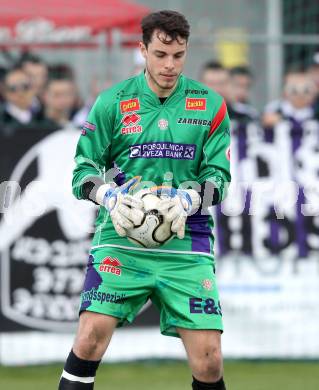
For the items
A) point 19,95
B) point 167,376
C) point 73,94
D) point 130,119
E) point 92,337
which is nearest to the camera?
point 92,337

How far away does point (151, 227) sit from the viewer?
6.56 metres

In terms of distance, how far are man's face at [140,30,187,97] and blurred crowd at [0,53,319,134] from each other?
139 inches

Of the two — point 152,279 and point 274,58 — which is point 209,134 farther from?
point 274,58

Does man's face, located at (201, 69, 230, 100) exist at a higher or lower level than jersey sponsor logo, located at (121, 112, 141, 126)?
higher

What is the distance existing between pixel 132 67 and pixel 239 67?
1.32 meters

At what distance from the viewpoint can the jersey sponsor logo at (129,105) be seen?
22.6 ft

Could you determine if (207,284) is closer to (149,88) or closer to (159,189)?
(159,189)

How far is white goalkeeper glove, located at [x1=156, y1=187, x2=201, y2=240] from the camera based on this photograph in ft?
21.4

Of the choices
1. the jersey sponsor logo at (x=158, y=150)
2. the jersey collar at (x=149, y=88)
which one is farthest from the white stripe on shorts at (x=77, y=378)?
the jersey collar at (x=149, y=88)

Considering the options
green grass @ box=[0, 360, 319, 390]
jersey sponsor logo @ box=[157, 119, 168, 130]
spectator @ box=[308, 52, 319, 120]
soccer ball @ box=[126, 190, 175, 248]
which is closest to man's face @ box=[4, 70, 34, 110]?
green grass @ box=[0, 360, 319, 390]

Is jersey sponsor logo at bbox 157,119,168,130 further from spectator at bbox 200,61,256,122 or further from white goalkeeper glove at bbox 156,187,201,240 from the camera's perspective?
spectator at bbox 200,61,256,122

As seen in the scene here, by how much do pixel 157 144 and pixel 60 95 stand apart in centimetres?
407

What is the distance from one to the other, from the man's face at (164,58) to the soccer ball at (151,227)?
2.28ft

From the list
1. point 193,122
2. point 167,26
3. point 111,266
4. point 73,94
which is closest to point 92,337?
point 111,266
